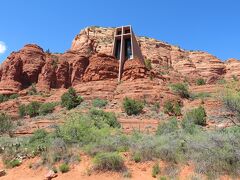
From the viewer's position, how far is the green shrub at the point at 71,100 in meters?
39.8

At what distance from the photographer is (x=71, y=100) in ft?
132

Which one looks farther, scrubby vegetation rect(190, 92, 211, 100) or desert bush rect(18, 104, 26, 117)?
scrubby vegetation rect(190, 92, 211, 100)

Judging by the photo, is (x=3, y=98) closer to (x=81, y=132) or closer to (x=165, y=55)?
(x=81, y=132)

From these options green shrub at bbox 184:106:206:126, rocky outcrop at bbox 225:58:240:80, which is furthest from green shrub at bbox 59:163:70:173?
rocky outcrop at bbox 225:58:240:80

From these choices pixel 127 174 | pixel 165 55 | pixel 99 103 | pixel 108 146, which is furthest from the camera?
pixel 165 55

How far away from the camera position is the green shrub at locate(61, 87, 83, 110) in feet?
131

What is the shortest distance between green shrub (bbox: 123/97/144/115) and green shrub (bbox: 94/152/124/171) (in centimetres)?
1954

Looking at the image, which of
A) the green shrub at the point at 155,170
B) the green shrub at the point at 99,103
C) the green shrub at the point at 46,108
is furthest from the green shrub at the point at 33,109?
the green shrub at the point at 155,170

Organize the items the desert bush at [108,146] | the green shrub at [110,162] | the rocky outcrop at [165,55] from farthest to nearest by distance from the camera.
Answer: the rocky outcrop at [165,55]
the desert bush at [108,146]
the green shrub at [110,162]

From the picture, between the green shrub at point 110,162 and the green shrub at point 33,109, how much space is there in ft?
84.6

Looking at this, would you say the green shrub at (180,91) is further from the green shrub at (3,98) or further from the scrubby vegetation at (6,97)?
the green shrub at (3,98)

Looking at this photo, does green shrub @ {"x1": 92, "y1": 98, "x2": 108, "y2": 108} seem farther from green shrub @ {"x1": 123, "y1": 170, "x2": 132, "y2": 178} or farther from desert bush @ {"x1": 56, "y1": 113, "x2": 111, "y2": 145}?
green shrub @ {"x1": 123, "y1": 170, "x2": 132, "y2": 178}

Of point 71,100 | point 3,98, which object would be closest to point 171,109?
point 71,100

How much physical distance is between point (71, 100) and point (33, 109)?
15.8 feet
